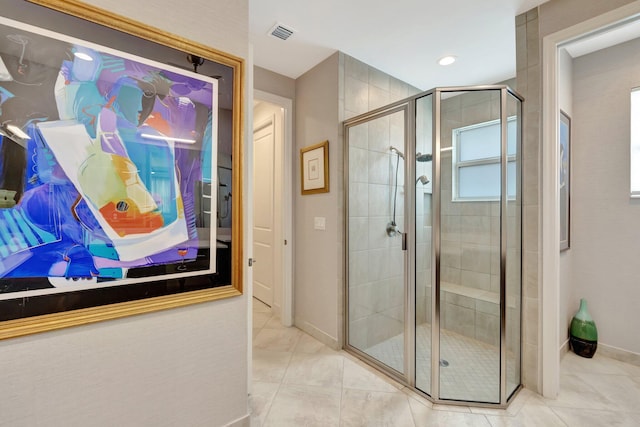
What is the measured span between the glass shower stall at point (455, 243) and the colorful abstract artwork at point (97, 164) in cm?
132

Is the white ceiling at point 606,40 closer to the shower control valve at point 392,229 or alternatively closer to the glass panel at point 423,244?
the glass panel at point 423,244

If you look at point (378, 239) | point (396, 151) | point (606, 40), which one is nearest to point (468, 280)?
point (378, 239)

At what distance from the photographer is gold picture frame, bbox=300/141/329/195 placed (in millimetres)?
2452

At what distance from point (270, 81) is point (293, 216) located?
1344mm

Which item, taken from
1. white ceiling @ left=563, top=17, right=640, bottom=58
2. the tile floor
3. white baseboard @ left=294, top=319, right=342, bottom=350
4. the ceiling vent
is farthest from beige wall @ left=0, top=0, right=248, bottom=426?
white ceiling @ left=563, top=17, right=640, bottom=58

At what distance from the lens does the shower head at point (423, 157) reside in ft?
5.94

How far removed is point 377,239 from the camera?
90.5 inches

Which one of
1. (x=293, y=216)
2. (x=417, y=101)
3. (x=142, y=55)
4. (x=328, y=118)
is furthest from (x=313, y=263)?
(x=142, y=55)

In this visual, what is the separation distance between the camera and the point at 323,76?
249 centimetres

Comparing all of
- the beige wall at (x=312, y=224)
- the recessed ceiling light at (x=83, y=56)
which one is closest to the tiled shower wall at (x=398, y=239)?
the beige wall at (x=312, y=224)

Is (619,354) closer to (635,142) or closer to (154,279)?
(635,142)

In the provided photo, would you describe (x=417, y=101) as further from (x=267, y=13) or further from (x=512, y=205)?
(x=267, y=13)

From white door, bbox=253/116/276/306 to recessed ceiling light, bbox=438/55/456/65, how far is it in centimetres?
173

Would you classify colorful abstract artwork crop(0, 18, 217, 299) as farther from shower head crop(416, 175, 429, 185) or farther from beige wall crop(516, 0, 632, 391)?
beige wall crop(516, 0, 632, 391)
